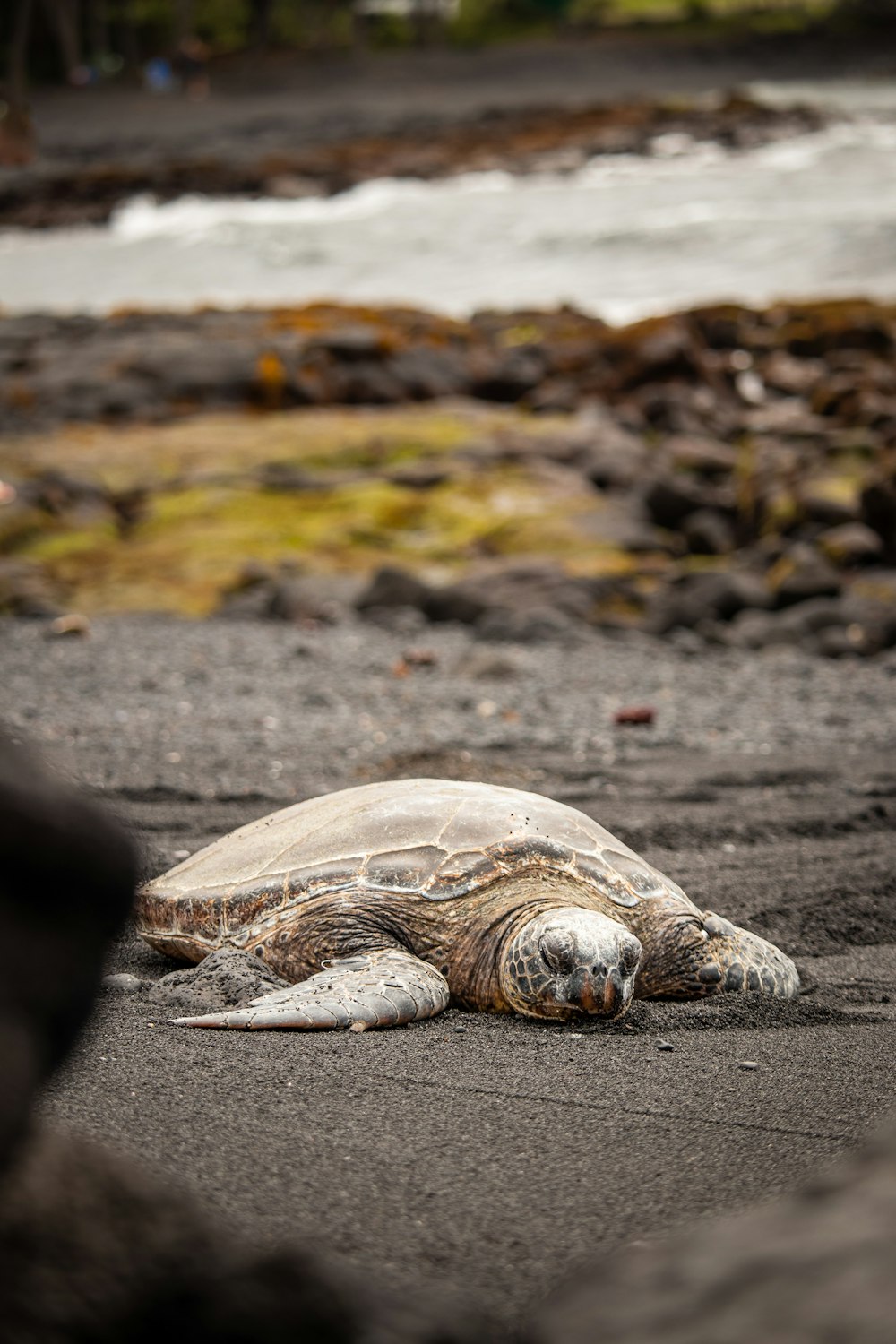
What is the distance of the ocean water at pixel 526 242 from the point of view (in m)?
29.0

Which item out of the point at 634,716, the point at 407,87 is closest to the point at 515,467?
the point at 634,716

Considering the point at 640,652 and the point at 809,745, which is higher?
the point at 809,745

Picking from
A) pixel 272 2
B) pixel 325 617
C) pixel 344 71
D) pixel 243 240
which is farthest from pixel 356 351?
pixel 272 2

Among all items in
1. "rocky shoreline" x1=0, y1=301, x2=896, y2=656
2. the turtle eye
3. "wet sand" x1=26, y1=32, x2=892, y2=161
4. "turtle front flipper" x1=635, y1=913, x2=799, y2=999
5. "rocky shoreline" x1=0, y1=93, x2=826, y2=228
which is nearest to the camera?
the turtle eye

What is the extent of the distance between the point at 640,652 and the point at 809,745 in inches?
106

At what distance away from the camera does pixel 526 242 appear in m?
33.9

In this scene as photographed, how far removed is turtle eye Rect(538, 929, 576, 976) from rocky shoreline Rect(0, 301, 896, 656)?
672 cm

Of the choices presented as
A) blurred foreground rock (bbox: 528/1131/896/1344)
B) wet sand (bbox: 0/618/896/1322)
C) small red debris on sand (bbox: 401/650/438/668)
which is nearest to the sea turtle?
wet sand (bbox: 0/618/896/1322)

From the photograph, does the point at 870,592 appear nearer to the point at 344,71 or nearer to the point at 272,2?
the point at 344,71

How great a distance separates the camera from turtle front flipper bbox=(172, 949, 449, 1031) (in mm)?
3422

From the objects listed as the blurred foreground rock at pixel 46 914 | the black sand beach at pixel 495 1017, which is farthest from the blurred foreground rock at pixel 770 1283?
the blurred foreground rock at pixel 46 914

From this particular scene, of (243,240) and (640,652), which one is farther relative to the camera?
(243,240)

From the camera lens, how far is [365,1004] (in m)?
3.44

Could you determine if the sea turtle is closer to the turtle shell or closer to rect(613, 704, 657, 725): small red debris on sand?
the turtle shell
